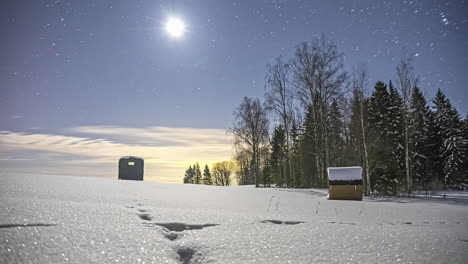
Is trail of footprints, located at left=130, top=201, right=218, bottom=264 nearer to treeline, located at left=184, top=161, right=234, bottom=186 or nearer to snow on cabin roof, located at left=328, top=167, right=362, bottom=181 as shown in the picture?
snow on cabin roof, located at left=328, top=167, right=362, bottom=181

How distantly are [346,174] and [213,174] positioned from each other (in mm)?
62636

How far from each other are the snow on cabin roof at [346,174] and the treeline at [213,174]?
172 feet

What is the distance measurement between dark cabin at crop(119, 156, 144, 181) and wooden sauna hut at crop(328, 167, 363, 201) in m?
14.5

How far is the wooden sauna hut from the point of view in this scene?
8828 mm

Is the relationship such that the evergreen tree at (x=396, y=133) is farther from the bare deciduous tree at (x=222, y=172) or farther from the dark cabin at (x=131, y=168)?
the bare deciduous tree at (x=222, y=172)

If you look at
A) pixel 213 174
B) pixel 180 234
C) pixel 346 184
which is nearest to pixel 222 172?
pixel 213 174

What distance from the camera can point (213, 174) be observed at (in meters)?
69.9

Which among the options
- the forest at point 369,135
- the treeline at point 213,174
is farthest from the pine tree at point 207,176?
the forest at point 369,135

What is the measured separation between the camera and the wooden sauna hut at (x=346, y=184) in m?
8.83

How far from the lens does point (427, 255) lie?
1633 mm

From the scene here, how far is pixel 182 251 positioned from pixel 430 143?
34.0 m

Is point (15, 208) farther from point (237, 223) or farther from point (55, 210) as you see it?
point (237, 223)

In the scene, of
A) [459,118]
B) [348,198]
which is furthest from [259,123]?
[459,118]

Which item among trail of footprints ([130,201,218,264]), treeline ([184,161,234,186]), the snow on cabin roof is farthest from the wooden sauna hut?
treeline ([184,161,234,186])
